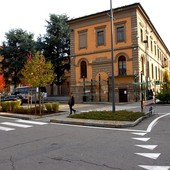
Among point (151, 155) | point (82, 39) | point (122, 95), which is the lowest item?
point (151, 155)

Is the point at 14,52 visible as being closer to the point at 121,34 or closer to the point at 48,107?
the point at 121,34

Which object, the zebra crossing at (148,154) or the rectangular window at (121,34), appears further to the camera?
the rectangular window at (121,34)

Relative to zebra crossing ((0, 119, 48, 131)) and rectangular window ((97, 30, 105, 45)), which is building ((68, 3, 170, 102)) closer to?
rectangular window ((97, 30, 105, 45))

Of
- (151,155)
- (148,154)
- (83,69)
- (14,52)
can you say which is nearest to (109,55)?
(83,69)

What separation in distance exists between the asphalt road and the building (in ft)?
84.5

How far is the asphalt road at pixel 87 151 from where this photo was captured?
690cm

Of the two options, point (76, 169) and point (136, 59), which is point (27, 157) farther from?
point (136, 59)

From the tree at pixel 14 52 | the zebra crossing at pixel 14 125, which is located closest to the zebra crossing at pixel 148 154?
the zebra crossing at pixel 14 125

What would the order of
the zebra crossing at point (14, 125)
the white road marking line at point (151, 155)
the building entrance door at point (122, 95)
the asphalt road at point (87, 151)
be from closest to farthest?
the asphalt road at point (87, 151) < the white road marking line at point (151, 155) < the zebra crossing at point (14, 125) < the building entrance door at point (122, 95)

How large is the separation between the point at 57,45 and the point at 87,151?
41.0 metres

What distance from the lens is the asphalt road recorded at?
6898 mm

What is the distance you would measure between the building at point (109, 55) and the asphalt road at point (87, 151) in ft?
84.5

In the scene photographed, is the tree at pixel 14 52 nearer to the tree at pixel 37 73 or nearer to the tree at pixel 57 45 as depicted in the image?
the tree at pixel 57 45

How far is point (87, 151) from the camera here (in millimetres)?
8477
